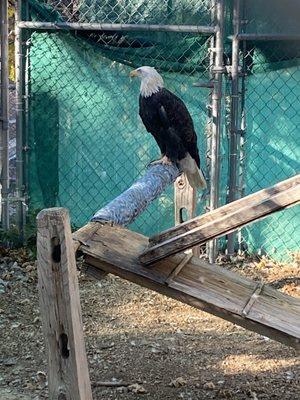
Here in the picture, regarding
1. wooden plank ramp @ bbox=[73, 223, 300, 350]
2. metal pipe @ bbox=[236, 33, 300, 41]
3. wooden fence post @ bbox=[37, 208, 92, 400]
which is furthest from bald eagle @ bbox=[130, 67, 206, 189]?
wooden fence post @ bbox=[37, 208, 92, 400]

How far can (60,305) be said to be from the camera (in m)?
1.91

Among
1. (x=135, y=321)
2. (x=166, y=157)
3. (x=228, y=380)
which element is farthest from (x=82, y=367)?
(x=166, y=157)

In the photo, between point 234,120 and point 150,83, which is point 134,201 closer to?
point 150,83

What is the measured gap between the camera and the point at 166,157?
513cm

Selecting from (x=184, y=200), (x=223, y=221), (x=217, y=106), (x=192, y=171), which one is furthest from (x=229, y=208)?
(x=217, y=106)

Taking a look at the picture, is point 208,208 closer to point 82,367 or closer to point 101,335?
point 101,335

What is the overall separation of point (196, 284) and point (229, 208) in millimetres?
310

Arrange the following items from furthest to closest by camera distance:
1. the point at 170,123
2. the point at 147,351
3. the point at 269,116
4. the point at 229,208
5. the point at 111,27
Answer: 1. the point at 269,116
2. the point at 111,27
3. the point at 170,123
4. the point at 147,351
5. the point at 229,208

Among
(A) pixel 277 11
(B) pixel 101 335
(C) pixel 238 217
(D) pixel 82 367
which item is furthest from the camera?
(A) pixel 277 11

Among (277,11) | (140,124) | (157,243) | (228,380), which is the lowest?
(228,380)

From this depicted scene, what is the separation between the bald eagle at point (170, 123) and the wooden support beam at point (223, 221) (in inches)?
94.2

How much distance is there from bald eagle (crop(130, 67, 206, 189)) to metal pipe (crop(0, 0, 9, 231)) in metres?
1.18

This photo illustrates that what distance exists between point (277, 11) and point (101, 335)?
2881mm

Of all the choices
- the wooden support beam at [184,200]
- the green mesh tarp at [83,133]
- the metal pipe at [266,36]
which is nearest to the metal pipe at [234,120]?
the metal pipe at [266,36]
